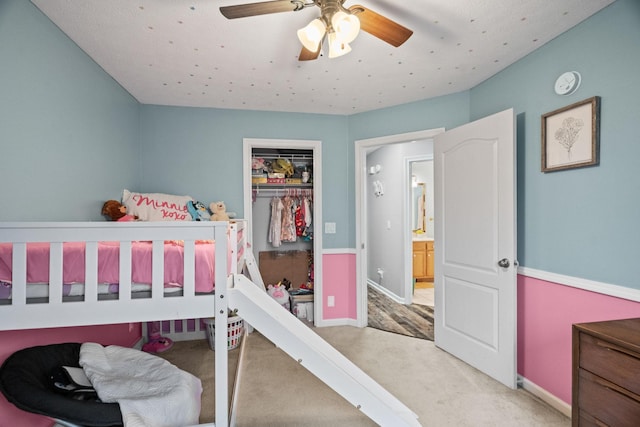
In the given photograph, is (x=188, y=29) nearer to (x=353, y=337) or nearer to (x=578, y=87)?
(x=578, y=87)

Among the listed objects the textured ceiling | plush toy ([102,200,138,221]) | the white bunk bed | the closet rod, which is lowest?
the white bunk bed

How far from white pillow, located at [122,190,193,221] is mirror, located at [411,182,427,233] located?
4.11m

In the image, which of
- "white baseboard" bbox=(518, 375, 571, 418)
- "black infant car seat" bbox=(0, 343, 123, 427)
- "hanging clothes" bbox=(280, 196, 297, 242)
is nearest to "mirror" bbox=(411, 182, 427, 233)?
"hanging clothes" bbox=(280, 196, 297, 242)

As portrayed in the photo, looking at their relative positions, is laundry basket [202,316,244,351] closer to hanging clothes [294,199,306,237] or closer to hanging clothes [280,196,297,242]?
hanging clothes [280,196,297,242]

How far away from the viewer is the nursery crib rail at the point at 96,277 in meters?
1.12

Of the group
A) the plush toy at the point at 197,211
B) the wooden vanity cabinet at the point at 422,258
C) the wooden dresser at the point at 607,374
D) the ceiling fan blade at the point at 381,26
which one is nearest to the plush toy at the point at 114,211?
the plush toy at the point at 197,211

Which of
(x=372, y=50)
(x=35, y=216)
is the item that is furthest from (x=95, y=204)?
(x=372, y=50)

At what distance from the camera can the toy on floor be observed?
2.65 meters

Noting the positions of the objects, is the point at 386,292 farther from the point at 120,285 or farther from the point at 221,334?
the point at 120,285

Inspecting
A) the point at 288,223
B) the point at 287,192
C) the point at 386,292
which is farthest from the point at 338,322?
the point at 287,192

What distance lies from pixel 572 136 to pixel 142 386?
2772mm

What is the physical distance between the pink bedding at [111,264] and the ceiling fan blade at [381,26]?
1.25 meters

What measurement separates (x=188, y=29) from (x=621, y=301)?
2873 millimetres

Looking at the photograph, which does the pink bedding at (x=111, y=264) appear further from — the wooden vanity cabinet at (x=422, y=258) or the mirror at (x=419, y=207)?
the mirror at (x=419, y=207)
